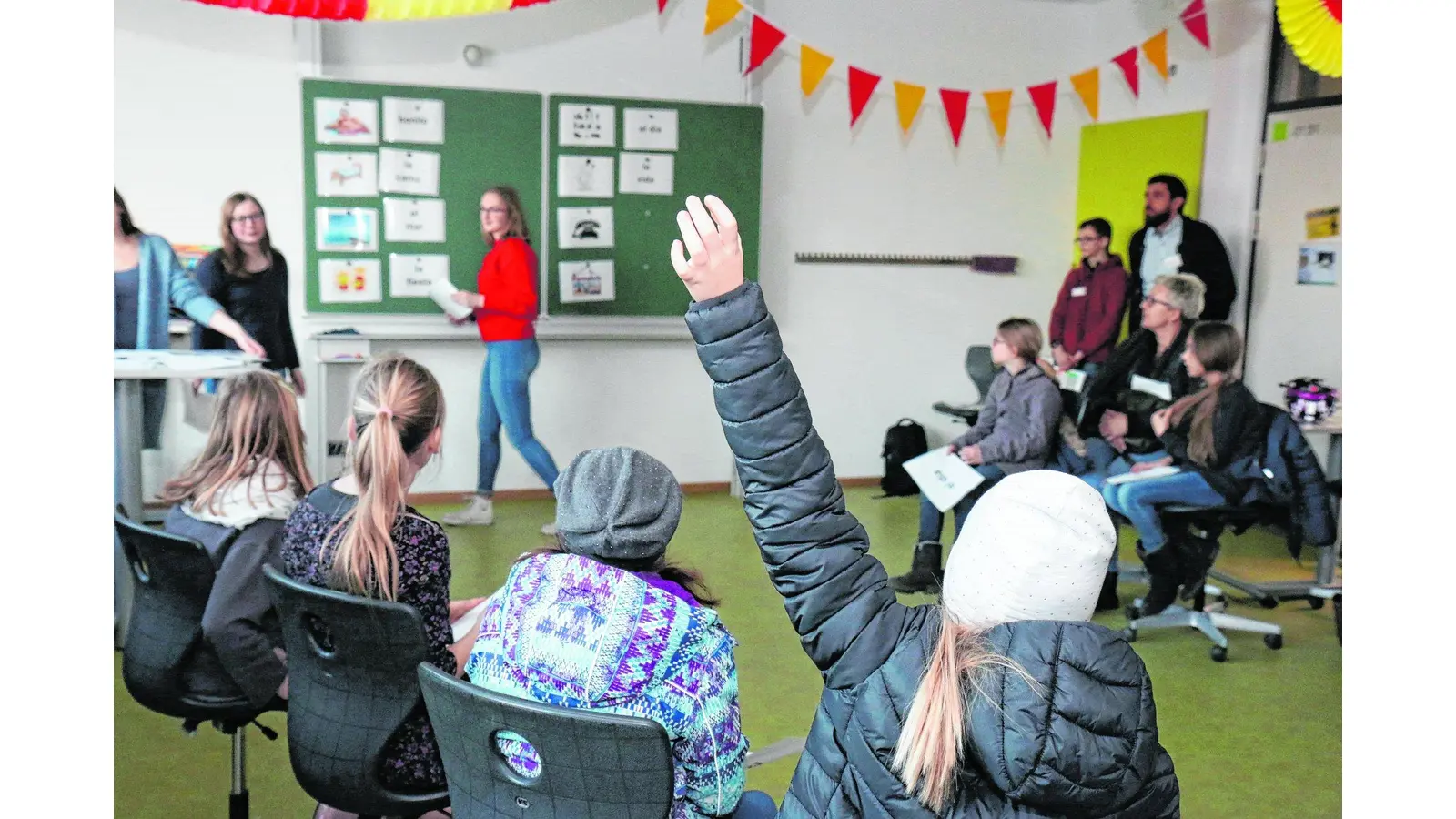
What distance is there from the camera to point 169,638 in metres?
2.17

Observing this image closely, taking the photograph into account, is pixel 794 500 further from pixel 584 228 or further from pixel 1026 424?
pixel 584 228

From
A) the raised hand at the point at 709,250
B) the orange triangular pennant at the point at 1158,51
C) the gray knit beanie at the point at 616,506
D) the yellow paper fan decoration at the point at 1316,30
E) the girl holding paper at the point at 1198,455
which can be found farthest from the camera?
the orange triangular pennant at the point at 1158,51

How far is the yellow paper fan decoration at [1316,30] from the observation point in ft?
13.1

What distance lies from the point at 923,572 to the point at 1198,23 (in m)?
3.52

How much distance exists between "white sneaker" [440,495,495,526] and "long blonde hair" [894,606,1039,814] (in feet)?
15.1

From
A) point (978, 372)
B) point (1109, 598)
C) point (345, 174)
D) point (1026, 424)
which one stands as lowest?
point (1109, 598)

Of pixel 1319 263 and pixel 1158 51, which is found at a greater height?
pixel 1158 51

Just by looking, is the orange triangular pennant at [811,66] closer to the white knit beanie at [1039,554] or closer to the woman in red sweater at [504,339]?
the woman in red sweater at [504,339]

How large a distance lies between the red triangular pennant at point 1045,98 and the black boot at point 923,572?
3.23m

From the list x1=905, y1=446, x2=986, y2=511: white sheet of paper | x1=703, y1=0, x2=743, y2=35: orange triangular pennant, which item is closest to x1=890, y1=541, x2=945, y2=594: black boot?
x1=905, y1=446, x2=986, y2=511: white sheet of paper

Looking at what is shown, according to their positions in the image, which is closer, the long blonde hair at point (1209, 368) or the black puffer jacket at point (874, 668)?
the black puffer jacket at point (874, 668)

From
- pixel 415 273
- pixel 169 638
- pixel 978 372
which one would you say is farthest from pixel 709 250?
pixel 415 273

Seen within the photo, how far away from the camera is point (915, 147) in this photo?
667 centimetres

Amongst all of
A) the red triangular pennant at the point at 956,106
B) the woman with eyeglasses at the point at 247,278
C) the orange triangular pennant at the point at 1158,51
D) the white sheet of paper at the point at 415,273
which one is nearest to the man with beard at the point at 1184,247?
the orange triangular pennant at the point at 1158,51
